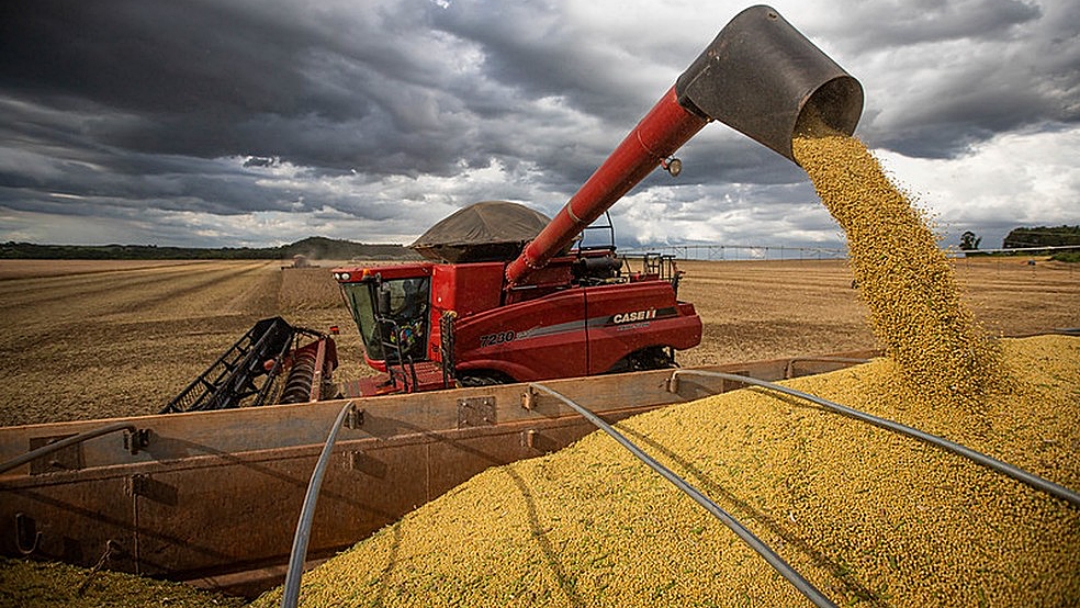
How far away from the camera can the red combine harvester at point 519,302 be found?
406cm

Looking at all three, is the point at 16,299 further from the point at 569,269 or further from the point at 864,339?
the point at 864,339

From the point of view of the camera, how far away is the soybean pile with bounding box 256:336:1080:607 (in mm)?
2045

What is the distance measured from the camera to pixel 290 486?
3072mm

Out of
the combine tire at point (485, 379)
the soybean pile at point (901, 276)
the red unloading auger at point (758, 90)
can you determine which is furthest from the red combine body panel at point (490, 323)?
the soybean pile at point (901, 276)

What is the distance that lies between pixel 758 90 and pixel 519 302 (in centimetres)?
283

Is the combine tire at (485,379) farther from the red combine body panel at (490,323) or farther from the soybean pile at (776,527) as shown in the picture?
the soybean pile at (776,527)

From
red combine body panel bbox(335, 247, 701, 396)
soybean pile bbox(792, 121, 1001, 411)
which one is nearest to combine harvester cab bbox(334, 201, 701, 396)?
red combine body panel bbox(335, 247, 701, 396)

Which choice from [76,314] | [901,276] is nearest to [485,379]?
[901,276]

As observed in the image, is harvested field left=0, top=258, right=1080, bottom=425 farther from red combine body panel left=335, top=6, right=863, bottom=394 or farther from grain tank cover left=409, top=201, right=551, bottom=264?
grain tank cover left=409, top=201, right=551, bottom=264

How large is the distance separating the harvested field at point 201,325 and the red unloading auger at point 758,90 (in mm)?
1036

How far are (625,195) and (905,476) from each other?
101 inches

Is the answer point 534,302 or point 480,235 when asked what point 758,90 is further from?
point 480,235

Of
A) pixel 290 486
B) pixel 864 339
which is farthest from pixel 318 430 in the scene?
pixel 864 339

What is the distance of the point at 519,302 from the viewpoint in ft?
16.9
